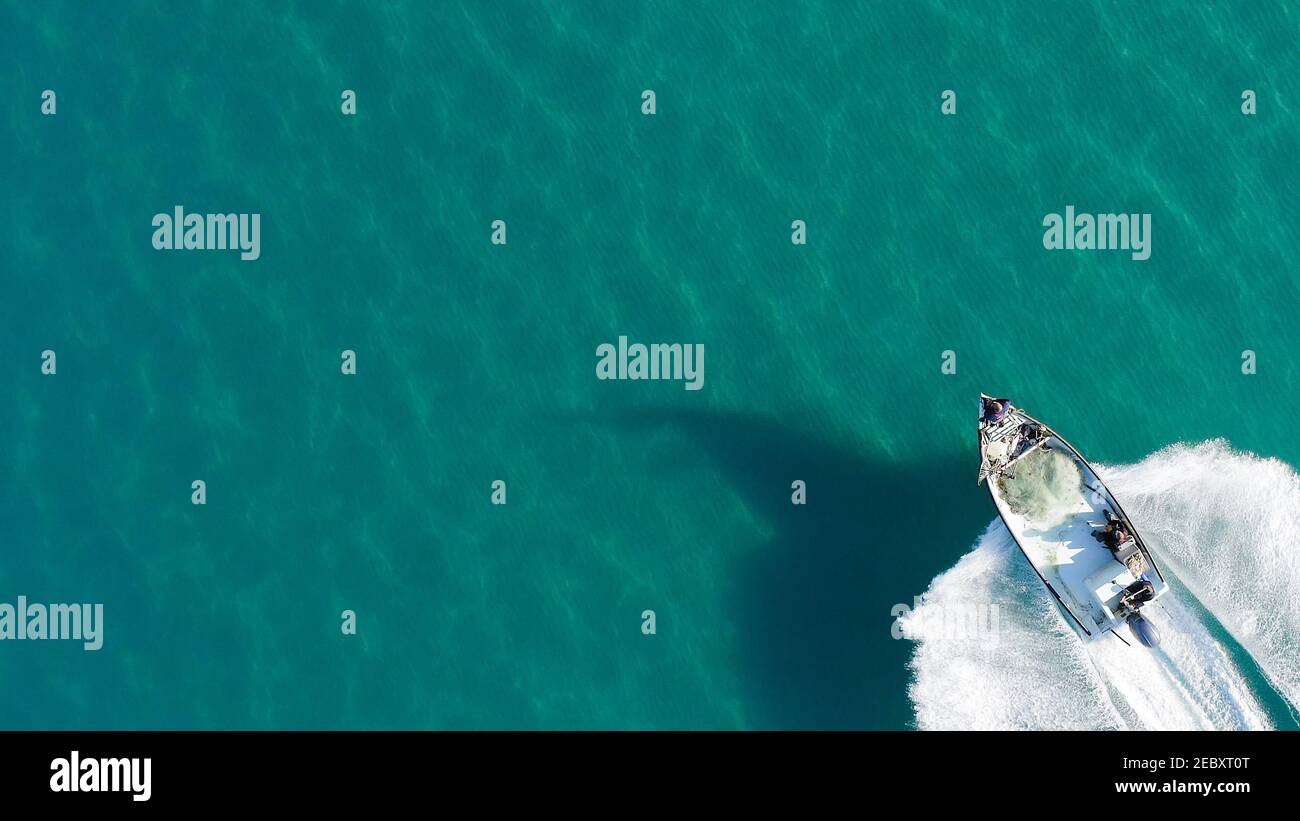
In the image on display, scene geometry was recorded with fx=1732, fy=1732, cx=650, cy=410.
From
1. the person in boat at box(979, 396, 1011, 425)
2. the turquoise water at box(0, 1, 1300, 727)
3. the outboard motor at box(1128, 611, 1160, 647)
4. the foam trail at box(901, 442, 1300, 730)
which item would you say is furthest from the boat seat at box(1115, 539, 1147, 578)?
the person in boat at box(979, 396, 1011, 425)

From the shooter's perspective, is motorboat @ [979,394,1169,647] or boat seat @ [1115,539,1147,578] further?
motorboat @ [979,394,1169,647]

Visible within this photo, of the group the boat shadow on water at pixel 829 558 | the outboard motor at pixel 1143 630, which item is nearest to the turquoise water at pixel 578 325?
the boat shadow on water at pixel 829 558

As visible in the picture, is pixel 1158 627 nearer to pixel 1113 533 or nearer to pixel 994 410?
pixel 1113 533

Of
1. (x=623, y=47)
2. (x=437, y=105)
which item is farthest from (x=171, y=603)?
(x=623, y=47)

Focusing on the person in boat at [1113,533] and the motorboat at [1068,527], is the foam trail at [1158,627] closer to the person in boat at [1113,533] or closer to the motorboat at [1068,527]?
the motorboat at [1068,527]

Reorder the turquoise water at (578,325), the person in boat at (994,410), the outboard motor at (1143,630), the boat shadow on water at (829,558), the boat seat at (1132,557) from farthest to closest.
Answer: the turquoise water at (578,325)
the boat shadow on water at (829,558)
the person in boat at (994,410)
the outboard motor at (1143,630)
the boat seat at (1132,557)

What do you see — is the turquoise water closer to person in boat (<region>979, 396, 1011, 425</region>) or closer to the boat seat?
person in boat (<region>979, 396, 1011, 425</region>)

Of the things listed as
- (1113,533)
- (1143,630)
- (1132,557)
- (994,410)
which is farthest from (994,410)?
(1143,630)
